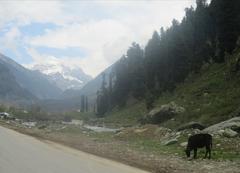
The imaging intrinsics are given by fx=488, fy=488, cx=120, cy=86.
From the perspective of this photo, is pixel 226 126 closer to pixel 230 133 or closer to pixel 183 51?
pixel 230 133

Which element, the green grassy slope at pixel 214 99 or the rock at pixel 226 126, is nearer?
the rock at pixel 226 126

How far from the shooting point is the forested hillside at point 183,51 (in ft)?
245

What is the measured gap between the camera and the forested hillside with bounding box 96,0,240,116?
7475 centimetres

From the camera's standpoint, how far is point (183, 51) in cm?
9531

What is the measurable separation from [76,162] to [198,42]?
75.0 metres

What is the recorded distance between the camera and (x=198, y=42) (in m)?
93.6

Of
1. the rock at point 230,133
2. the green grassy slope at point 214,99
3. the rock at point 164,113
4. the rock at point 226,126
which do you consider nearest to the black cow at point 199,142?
the rock at point 230,133

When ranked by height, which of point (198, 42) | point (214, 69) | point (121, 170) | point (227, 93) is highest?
point (198, 42)

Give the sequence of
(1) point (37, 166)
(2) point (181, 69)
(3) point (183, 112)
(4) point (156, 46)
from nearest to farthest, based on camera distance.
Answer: (1) point (37, 166)
(3) point (183, 112)
(2) point (181, 69)
(4) point (156, 46)

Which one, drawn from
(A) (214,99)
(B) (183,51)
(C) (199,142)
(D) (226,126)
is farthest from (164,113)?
(B) (183,51)

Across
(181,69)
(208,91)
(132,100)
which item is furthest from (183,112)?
(132,100)

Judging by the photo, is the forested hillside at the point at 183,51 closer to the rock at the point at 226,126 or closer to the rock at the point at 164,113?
the rock at the point at 164,113

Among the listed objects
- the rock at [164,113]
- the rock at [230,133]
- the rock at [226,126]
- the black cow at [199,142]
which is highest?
the rock at [164,113]

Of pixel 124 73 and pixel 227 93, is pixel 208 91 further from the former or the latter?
pixel 124 73
